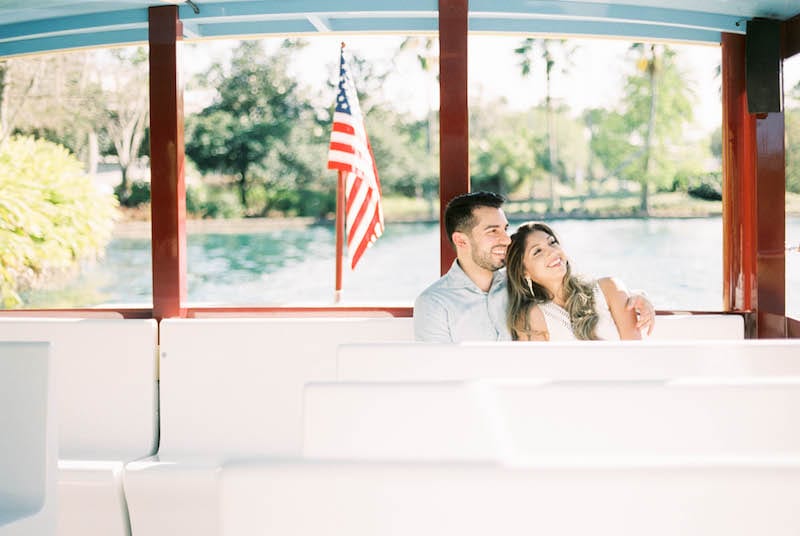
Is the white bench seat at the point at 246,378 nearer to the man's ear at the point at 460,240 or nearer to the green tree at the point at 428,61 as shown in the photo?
the man's ear at the point at 460,240

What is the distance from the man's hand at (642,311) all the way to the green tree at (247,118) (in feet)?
70.3

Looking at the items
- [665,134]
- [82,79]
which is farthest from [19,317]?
[665,134]

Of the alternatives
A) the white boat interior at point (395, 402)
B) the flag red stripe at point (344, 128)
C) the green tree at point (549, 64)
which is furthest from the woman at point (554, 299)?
the green tree at point (549, 64)

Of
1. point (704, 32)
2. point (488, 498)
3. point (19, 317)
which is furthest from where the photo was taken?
point (704, 32)

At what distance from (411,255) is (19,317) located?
870 inches

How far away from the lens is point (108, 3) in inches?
141

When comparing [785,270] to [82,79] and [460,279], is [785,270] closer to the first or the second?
[460,279]

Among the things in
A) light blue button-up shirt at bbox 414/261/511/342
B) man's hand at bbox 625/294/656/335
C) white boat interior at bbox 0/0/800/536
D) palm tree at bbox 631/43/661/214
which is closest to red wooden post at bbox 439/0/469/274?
white boat interior at bbox 0/0/800/536

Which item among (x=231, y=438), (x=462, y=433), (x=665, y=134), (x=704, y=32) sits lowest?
(x=231, y=438)

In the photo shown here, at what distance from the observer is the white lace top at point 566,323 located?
2.90 m

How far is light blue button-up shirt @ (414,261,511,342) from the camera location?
3.00 metres

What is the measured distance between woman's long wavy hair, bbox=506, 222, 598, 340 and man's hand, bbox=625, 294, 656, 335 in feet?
0.48

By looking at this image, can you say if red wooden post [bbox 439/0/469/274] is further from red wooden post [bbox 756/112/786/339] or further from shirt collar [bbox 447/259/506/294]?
red wooden post [bbox 756/112/786/339]

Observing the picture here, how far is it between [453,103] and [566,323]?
1.17m
